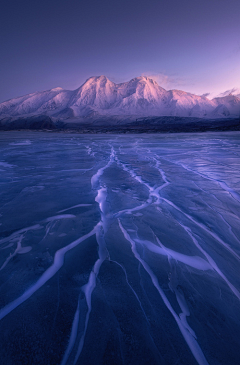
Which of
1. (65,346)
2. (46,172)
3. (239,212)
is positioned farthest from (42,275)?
(46,172)

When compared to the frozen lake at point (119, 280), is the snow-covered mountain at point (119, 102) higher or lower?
higher

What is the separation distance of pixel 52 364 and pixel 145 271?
922 millimetres

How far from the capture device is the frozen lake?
1079 mm

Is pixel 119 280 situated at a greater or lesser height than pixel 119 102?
lesser

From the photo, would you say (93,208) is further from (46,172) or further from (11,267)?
(46,172)

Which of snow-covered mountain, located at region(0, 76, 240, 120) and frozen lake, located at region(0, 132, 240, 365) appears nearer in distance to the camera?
frozen lake, located at region(0, 132, 240, 365)

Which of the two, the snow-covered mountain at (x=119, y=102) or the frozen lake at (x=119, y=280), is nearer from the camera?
the frozen lake at (x=119, y=280)

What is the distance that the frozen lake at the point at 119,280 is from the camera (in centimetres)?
108

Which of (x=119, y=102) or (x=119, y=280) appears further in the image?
(x=119, y=102)

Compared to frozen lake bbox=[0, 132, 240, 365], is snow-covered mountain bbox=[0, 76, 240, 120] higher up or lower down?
higher up

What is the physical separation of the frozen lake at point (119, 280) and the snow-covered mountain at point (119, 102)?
12532 centimetres

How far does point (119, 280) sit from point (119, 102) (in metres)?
153

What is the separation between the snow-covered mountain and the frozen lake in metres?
125

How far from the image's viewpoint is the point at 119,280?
1.53m
